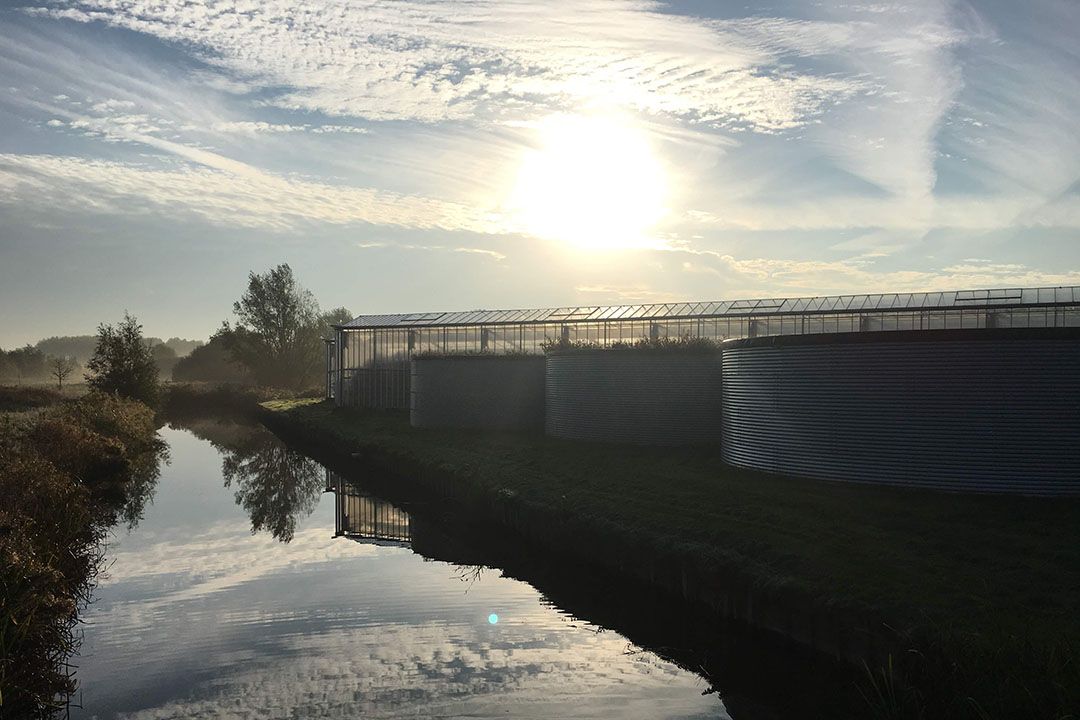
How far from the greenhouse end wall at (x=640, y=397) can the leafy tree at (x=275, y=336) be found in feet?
178

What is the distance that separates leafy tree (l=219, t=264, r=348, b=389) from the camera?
80750mm

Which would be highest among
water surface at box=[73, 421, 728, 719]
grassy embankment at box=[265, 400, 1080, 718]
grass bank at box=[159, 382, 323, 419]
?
grass bank at box=[159, 382, 323, 419]

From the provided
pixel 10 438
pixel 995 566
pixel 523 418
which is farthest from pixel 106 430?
pixel 995 566

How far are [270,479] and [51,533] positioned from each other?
1806 centimetres

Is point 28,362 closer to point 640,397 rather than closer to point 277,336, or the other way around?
point 277,336

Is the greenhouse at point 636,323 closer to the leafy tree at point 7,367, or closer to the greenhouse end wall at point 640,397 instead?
the greenhouse end wall at point 640,397

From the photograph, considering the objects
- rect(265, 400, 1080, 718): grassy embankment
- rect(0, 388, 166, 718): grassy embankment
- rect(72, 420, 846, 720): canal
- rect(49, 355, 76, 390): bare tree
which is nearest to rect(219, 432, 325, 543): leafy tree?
rect(72, 420, 846, 720): canal

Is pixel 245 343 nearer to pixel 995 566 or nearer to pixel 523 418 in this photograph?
pixel 523 418

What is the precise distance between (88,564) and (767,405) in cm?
1448

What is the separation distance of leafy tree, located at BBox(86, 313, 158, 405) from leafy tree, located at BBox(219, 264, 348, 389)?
104ft

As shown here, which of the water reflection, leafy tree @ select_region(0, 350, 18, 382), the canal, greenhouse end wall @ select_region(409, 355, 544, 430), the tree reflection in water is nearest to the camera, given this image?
the canal

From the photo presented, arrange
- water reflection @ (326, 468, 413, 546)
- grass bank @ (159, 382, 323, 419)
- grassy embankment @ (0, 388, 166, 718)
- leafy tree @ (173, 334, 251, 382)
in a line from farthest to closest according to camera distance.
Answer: leafy tree @ (173, 334, 251, 382)
grass bank @ (159, 382, 323, 419)
water reflection @ (326, 468, 413, 546)
grassy embankment @ (0, 388, 166, 718)

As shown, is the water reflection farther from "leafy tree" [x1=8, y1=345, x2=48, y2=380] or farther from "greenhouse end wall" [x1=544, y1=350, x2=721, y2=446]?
"leafy tree" [x1=8, y1=345, x2=48, y2=380]

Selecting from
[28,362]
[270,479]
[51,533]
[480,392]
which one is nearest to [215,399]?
[270,479]
